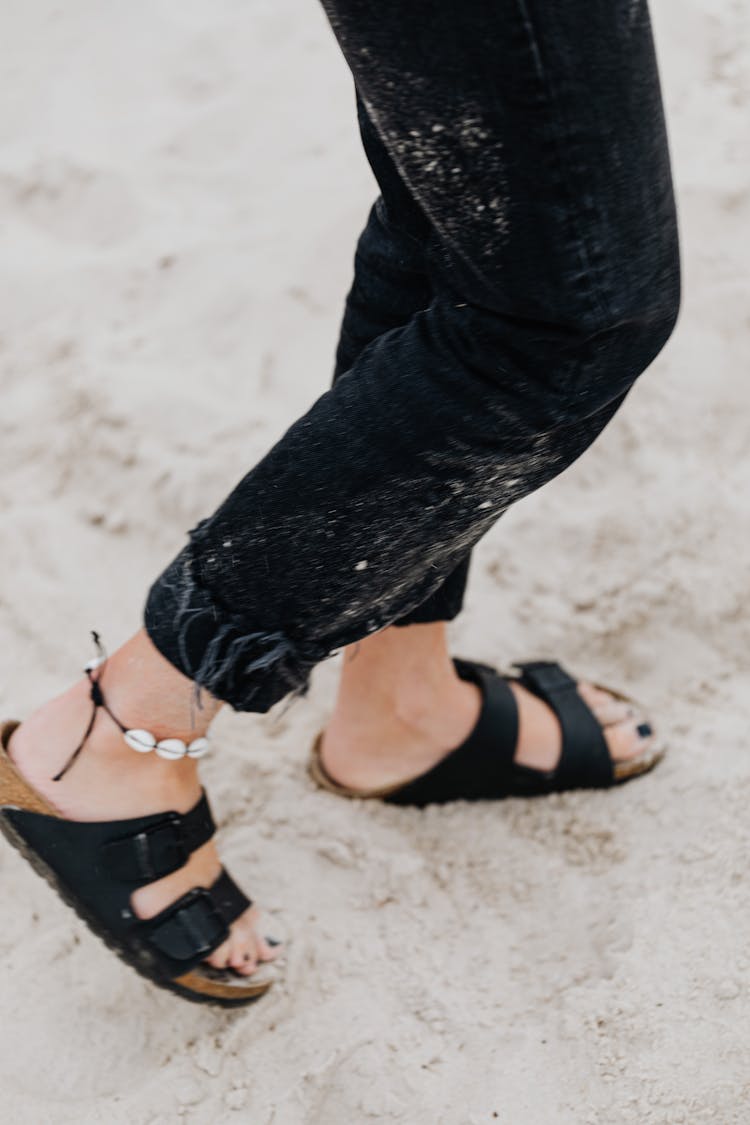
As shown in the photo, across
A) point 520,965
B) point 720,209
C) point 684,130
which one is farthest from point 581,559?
point 684,130

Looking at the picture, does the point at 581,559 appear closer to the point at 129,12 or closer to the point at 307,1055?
the point at 307,1055

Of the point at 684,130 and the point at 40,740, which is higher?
the point at 40,740

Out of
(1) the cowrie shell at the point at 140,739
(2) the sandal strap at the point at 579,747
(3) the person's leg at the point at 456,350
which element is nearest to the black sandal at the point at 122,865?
(1) the cowrie shell at the point at 140,739

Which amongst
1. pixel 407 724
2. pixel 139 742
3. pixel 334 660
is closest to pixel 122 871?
pixel 139 742

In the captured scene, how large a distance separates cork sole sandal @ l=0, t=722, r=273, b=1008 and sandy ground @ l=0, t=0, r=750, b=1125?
3.7 inches

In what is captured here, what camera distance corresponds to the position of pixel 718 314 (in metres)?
1.58

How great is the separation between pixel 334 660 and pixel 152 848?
503 millimetres

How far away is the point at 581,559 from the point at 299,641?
758 millimetres

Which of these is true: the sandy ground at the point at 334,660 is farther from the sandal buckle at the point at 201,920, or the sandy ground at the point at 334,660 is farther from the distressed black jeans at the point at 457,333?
the distressed black jeans at the point at 457,333

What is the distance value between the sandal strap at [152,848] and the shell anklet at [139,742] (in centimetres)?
7

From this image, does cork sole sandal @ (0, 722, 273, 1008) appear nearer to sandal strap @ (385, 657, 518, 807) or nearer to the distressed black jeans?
the distressed black jeans

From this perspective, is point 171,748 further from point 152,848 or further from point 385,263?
point 385,263

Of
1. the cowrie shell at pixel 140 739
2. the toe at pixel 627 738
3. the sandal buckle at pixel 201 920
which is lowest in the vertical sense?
the toe at pixel 627 738

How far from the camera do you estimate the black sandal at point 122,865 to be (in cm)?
87
